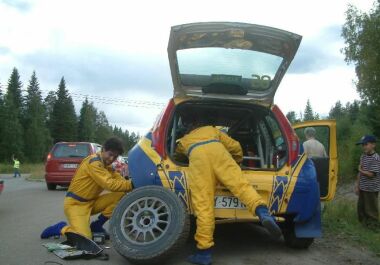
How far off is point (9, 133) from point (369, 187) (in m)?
84.0

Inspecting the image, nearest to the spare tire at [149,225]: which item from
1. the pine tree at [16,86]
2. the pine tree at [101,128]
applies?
the pine tree at [16,86]

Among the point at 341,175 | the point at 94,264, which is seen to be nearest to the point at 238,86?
the point at 94,264

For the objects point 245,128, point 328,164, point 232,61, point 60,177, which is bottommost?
point 60,177

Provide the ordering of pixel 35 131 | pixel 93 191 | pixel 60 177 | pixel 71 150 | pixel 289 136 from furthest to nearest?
pixel 35 131 < pixel 71 150 < pixel 60 177 < pixel 93 191 < pixel 289 136

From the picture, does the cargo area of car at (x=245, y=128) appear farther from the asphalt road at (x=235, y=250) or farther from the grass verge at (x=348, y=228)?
the grass verge at (x=348, y=228)

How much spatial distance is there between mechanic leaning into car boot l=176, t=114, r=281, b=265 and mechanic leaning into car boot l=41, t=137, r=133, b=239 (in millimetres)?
943

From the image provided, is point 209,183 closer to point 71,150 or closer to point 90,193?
Answer: point 90,193

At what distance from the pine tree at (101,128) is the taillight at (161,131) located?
121499 millimetres

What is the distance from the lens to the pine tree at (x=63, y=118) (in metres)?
97.0

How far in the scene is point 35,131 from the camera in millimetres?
94000

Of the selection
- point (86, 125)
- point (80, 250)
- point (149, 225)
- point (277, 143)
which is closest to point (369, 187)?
point (277, 143)

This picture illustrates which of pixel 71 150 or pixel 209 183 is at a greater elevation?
pixel 71 150

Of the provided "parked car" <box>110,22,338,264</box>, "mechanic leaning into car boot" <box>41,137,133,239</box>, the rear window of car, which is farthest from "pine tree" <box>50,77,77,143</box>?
"parked car" <box>110,22,338,264</box>

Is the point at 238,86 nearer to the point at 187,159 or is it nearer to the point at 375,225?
the point at 187,159
